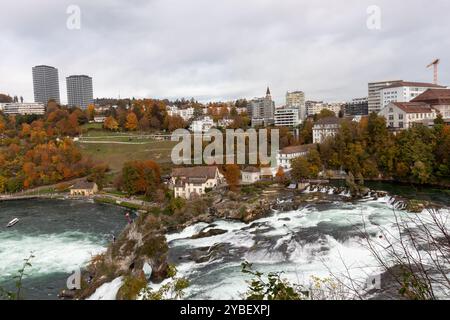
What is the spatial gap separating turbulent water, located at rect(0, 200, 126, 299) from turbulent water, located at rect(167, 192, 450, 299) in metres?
4.24

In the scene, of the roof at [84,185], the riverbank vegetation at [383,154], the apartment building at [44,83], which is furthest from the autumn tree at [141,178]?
the apartment building at [44,83]

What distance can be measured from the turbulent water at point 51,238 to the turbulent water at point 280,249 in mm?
4244

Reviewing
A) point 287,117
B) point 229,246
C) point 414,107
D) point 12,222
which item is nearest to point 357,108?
point 287,117

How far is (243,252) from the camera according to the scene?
13102 mm

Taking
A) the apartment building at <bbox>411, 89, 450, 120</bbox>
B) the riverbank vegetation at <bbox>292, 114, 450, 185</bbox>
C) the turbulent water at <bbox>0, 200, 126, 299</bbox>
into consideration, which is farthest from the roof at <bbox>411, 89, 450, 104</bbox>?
the turbulent water at <bbox>0, 200, 126, 299</bbox>

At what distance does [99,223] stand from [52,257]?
19.2 ft

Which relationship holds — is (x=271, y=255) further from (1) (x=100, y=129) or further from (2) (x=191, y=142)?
(1) (x=100, y=129)

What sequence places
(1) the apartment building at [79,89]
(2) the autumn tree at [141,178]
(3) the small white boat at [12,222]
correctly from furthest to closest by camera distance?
(1) the apartment building at [79,89], (2) the autumn tree at [141,178], (3) the small white boat at [12,222]

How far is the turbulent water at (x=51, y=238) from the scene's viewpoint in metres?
12.9

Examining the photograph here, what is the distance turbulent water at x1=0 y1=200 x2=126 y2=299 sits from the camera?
12930 mm

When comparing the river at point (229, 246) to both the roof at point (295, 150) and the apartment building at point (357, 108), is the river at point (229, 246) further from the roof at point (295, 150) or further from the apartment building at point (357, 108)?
the apartment building at point (357, 108)

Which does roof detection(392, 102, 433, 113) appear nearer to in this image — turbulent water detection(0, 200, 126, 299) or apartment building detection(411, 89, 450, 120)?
apartment building detection(411, 89, 450, 120)

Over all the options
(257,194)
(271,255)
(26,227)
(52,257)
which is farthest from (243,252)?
(26,227)

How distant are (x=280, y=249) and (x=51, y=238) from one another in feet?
40.0
